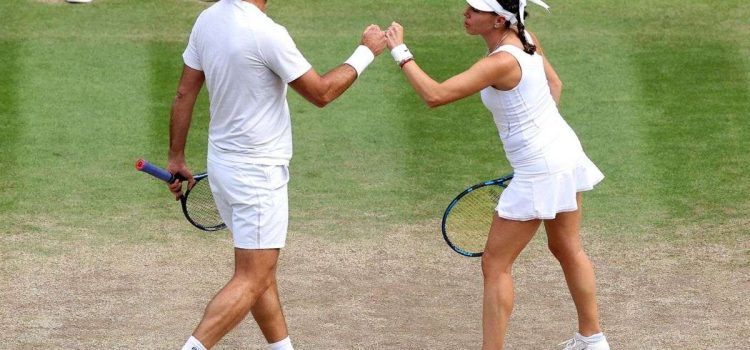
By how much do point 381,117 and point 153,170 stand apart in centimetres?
432

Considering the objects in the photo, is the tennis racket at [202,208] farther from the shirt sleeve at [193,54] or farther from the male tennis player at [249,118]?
the shirt sleeve at [193,54]

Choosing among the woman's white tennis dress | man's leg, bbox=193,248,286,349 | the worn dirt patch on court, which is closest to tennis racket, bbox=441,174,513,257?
the worn dirt patch on court

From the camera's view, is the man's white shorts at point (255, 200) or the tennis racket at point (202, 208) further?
the tennis racket at point (202, 208)

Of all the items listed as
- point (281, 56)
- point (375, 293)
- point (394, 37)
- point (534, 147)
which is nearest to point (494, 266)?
point (534, 147)

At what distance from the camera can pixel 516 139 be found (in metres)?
7.35

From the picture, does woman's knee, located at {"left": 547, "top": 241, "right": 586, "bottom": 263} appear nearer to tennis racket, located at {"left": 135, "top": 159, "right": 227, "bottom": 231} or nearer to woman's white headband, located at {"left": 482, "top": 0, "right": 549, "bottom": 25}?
woman's white headband, located at {"left": 482, "top": 0, "right": 549, "bottom": 25}

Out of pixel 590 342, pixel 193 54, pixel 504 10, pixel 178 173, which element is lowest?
pixel 590 342

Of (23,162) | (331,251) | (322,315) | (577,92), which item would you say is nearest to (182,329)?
(322,315)

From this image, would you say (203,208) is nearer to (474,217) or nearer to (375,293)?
Result: (375,293)

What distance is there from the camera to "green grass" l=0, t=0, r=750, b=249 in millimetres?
10117

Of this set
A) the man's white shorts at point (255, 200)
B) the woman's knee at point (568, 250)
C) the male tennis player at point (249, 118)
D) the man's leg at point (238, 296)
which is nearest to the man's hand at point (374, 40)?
the male tennis player at point (249, 118)

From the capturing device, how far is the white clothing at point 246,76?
681 cm

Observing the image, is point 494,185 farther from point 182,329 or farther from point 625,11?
point 625,11

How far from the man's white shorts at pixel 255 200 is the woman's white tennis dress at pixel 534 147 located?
118 centimetres
